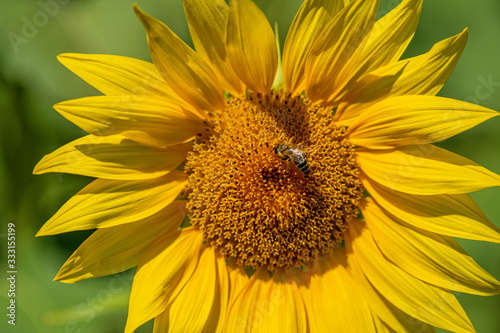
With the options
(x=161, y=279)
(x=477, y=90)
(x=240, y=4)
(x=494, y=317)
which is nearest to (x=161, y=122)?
(x=240, y=4)

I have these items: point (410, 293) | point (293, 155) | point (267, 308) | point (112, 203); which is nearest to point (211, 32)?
point (293, 155)

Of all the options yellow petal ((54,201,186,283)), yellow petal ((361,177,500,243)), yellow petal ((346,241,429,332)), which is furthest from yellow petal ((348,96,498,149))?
yellow petal ((54,201,186,283))

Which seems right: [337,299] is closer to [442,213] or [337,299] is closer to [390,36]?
[442,213]

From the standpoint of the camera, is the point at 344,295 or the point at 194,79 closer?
the point at 194,79

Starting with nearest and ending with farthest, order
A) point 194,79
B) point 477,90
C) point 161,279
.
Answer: point 194,79, point 161,279, point 477,90

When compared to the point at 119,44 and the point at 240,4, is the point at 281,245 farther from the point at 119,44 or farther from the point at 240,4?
the point at 119,44
